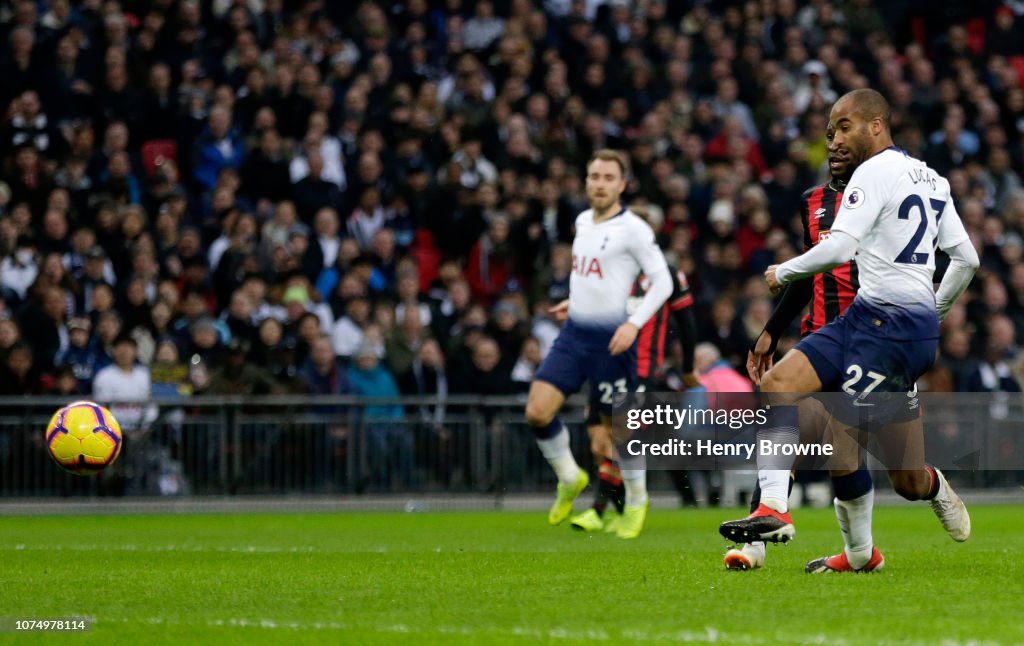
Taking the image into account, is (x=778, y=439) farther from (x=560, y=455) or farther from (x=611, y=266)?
(x=560, y=455)

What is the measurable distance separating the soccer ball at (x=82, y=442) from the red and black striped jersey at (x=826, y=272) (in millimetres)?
5158

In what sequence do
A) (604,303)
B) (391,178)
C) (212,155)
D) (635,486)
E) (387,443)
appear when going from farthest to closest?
1. (391,178)
2. (212,155)
3. (387,443)
4. (635,486)
5. (604,303)

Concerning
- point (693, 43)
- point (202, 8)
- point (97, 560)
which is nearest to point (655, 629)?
point (97, 560)

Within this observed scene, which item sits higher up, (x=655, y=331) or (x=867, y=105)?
(x=867, y=105)

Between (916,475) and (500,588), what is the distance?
2.17 m

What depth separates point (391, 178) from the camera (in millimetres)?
20453

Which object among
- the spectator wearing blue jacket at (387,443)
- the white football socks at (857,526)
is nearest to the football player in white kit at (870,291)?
the white football socks at (857,526)

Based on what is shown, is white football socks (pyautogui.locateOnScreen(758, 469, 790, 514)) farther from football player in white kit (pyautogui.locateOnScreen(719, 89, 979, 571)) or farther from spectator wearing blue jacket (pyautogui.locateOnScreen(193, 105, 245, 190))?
spectator wearing blue jacket (pyautogui.locateOnScreen(193, 105, 245, 190))

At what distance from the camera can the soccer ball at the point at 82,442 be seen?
1189 cm

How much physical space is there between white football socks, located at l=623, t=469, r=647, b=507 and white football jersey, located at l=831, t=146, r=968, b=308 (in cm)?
511

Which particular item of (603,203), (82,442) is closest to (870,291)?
(603,203)

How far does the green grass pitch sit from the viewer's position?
639cm

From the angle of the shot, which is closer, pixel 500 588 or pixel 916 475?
pixel 500 588
